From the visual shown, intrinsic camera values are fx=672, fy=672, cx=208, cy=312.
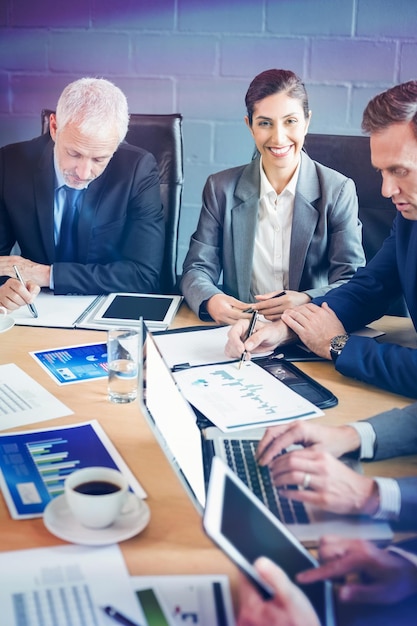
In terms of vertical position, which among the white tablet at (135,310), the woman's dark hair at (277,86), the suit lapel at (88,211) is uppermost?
the woman's dark hair at (277,86)

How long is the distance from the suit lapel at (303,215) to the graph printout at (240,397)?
700 mm

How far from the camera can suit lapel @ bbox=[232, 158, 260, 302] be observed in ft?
6.68

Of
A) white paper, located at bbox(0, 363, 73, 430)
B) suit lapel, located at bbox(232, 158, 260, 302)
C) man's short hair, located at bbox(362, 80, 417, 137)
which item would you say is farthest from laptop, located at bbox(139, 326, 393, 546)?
suit lapel, located at bbox(232, 158, 260, 302)

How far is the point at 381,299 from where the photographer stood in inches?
66.4

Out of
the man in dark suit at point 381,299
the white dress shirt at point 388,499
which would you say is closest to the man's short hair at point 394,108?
the man in dark suit at point 381,299

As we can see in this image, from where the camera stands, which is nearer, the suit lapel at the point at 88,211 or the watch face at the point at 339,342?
the watch face at the point at 339,342

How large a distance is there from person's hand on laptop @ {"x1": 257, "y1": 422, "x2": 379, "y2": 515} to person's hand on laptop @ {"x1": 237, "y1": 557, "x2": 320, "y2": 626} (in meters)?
0.22

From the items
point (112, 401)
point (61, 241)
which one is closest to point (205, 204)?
point (61, 241)

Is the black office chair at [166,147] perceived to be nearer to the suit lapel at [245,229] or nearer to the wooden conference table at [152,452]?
the suit lapel at [245,229]

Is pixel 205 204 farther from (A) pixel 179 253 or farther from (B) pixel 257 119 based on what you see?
(A) pixel 179 253

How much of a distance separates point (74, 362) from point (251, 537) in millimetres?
784

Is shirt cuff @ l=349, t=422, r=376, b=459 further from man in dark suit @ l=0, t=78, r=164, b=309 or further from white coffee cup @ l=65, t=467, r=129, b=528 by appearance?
man in dark suit @ l=0, t=78, r=164, b=309

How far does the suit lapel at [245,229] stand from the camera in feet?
6.68

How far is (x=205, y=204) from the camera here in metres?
2.07
